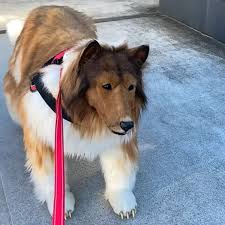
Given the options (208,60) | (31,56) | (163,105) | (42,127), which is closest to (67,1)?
(208,60)

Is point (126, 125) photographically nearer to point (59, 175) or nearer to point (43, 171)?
point (59, 175)

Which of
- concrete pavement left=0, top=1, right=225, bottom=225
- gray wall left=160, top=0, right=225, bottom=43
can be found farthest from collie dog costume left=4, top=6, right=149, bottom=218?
gray wall left=160, top=0, right=225, bottom=43

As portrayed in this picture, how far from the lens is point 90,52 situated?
231 cm

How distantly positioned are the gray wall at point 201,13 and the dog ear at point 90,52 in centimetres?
350

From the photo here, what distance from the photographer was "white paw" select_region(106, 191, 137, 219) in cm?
283

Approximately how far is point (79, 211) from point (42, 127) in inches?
24.0

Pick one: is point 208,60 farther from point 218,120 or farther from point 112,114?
point 112,114

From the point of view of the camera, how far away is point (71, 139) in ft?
8.66

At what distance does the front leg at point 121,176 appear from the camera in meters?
2.86

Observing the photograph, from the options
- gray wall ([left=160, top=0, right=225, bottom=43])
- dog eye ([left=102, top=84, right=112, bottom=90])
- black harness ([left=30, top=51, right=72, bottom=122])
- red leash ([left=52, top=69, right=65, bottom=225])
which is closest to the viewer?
red leash ([left=52, top=69, right=65, bottom=225])

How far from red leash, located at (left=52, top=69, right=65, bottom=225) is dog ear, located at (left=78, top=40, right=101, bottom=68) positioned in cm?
25

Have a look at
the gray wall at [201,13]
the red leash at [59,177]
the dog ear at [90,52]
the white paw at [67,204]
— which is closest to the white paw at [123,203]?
the white paw at [67,204]

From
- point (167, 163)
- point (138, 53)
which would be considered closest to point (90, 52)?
point (138, 53)

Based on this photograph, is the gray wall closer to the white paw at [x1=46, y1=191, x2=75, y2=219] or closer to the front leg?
the front leg
